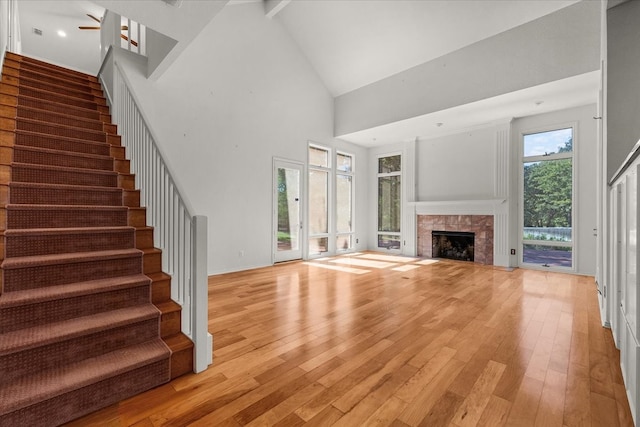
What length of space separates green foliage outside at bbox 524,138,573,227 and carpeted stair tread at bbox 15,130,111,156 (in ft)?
23.1

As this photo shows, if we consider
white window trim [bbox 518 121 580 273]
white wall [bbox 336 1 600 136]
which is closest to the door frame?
white wall [bbox 336 1 600 136]

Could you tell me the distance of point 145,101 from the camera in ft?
13.7

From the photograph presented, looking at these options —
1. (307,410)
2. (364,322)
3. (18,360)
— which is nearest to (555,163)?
(364,322)

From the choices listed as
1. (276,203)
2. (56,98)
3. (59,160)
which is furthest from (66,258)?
(276,203)

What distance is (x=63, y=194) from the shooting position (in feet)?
8.25

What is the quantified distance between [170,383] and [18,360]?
769 mm

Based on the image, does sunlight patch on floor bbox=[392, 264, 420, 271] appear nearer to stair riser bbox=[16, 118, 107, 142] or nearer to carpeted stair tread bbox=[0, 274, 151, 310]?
carpeted stair tread bbox=[0, 274, 151, 310]

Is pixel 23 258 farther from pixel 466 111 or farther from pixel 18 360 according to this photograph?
pixel 466 111

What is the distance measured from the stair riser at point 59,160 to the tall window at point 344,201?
17.3 ft

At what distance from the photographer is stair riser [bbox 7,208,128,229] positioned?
2160 mm

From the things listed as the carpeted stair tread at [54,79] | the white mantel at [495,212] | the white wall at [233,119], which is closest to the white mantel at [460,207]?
the white mantel at [495,212]

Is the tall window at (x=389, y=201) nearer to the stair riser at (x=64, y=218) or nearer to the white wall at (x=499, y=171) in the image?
the white wall at (x=499, y=171)

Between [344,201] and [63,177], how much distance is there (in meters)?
6.02

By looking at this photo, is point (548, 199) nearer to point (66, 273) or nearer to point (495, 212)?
point (495, 212)
